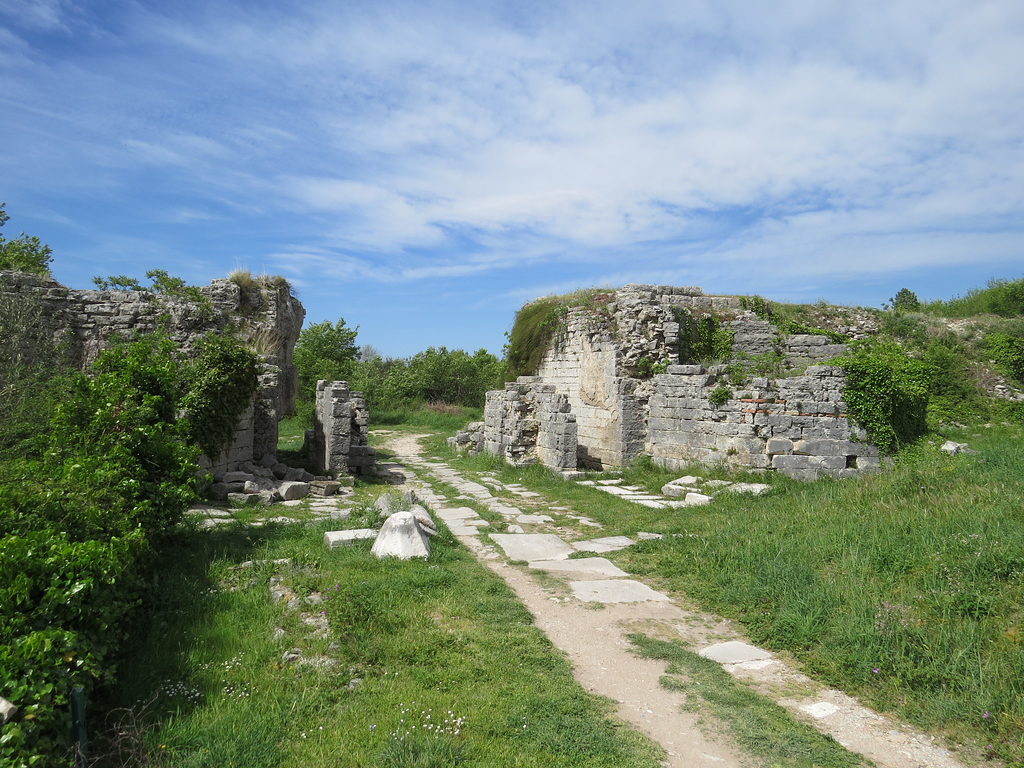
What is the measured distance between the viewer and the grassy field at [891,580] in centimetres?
361

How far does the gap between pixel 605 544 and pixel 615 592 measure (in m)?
1.77

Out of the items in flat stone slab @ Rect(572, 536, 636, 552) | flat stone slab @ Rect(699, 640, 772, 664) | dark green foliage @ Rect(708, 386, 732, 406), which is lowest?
flat stone slab @ Rect(699, 640, 772, 664)

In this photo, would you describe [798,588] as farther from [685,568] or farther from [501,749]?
[501,749]

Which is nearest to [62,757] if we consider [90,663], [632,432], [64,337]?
[90,663]

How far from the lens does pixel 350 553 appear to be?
20.0 feet

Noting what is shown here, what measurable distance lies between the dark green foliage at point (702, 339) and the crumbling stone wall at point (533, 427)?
3371 millimetres

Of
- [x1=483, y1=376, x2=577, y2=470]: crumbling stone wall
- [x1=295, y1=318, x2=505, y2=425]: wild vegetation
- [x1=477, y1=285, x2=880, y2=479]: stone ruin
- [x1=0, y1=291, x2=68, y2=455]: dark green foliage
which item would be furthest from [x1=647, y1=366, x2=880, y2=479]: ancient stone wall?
[x1=295, y1=318, x2=505, y2=425]: wild vegetation

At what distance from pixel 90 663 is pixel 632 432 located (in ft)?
37.6

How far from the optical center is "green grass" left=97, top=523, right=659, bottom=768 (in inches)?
122

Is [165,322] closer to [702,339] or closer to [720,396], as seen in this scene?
[720,396]

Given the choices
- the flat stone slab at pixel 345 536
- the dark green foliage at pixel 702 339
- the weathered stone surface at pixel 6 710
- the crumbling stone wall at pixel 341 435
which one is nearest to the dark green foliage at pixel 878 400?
the dark green foliage at pixel 702 339

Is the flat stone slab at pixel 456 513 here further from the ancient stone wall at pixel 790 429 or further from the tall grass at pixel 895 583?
the ancient stone wall at pixel 790 429

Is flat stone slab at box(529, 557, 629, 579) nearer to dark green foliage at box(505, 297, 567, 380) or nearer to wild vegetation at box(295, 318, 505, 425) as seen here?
dark green foliage at box(505, 297, 567, 380)

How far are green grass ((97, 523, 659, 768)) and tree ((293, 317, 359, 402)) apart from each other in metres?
23.1
